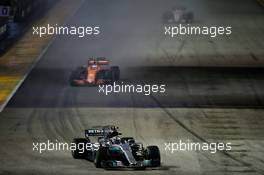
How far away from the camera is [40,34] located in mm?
57094

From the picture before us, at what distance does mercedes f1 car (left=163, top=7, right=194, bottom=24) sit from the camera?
178ft

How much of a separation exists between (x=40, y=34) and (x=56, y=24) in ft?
4.75

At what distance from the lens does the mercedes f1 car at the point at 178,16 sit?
54344 millimetres

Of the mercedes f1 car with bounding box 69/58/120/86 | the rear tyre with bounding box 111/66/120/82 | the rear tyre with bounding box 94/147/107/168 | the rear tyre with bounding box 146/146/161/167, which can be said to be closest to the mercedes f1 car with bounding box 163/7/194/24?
the rear tyre with bounding box 111/66/120/82

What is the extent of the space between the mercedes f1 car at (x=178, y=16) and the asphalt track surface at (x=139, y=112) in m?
3.88

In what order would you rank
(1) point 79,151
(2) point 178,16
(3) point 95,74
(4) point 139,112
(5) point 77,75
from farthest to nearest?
(2) point 178,16
(5) point 77,75
(3) point 95,74
(4) point 139,112
(1) point 79,151

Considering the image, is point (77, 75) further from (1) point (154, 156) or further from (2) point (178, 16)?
(2) point (178, 16)

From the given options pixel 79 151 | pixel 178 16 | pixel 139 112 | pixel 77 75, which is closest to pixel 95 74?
pixel 77 75

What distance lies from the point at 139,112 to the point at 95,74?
4.29 metres

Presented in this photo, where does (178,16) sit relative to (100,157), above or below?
above

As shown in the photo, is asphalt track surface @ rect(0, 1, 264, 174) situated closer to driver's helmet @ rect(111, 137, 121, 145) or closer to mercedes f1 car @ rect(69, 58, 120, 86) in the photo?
mercedes f1 car @ rect(69, 58, 120, 86)

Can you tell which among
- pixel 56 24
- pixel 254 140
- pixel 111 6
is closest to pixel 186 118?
pixel 254 140

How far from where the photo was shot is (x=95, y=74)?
40000mm

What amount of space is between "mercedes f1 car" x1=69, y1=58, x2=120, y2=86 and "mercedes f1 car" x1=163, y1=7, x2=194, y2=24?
13.5m
